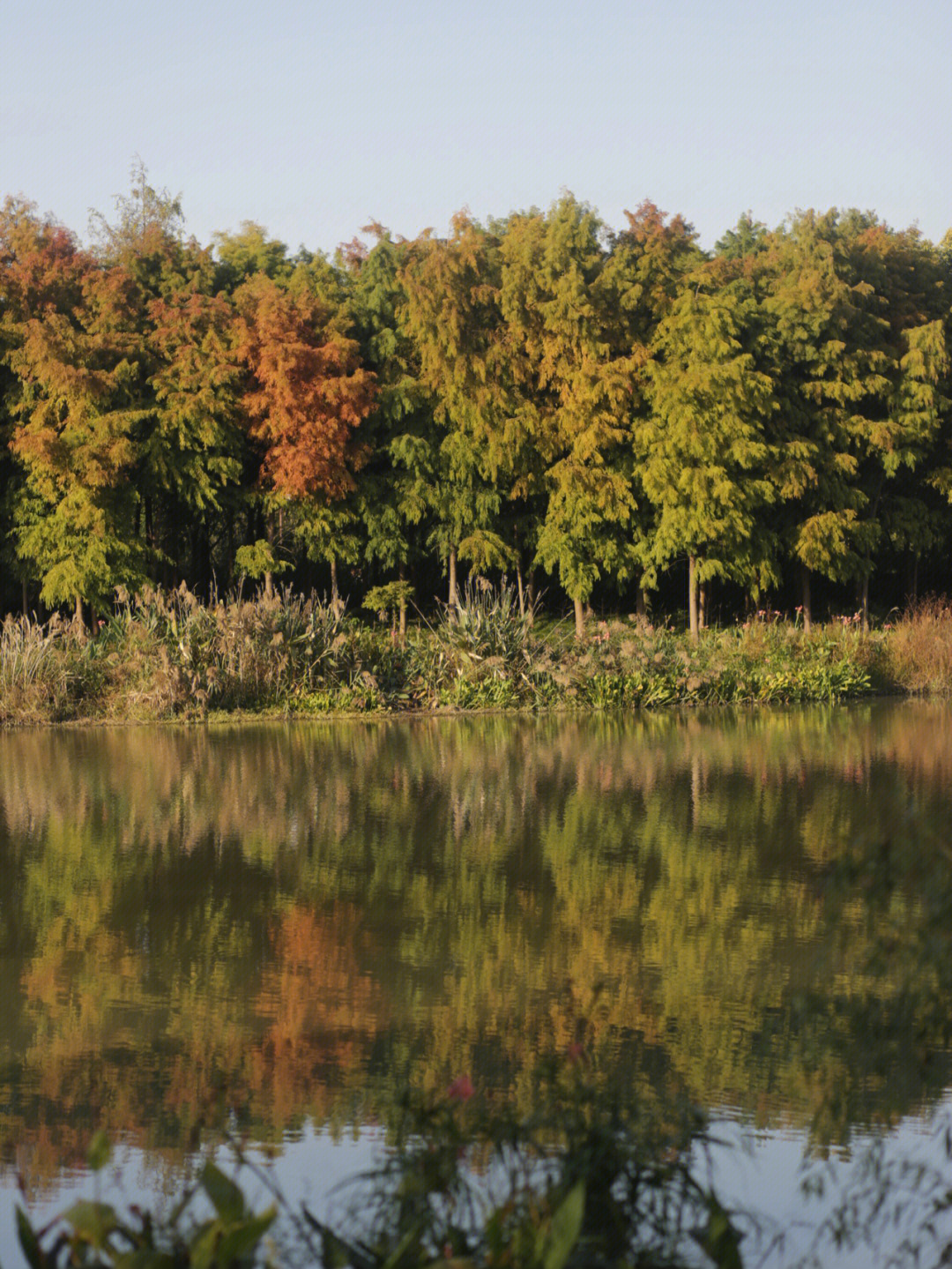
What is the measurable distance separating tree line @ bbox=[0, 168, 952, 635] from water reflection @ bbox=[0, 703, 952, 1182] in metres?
13.7

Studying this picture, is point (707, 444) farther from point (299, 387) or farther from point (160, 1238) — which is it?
point (160, 1238)

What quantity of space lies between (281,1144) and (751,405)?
971 inches

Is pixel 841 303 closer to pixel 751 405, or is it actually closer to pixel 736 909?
pixel 751 405

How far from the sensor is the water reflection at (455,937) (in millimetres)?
4703

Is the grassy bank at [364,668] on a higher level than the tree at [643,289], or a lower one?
lower

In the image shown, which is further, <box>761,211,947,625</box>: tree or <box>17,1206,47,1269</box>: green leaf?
<box>761,211,947,625</box>: tree

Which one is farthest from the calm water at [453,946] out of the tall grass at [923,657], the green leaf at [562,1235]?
the tall grass at [923,657]

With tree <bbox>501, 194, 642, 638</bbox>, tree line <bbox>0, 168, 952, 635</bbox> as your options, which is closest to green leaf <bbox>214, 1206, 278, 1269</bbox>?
tree line <bbox>0, 168, 952, 635</bbox>

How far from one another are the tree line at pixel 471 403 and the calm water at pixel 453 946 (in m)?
13.8

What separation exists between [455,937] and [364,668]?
1367cm

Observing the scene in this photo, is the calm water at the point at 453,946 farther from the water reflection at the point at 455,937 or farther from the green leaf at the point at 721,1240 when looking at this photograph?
the green leaf at the point at 721,1240

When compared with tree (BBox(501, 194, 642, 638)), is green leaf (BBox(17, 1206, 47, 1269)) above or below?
below

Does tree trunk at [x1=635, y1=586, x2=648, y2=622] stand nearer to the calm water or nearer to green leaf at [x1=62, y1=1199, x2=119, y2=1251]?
the calm water

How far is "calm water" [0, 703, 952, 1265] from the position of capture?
177 inches
